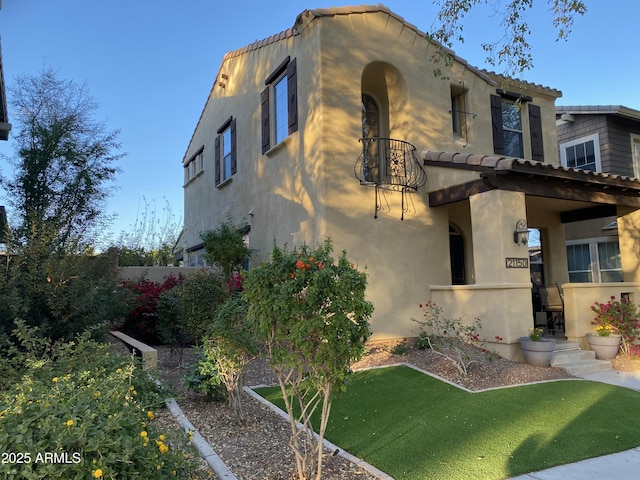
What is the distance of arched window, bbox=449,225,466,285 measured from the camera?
1185cm

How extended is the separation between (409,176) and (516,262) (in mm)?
3149

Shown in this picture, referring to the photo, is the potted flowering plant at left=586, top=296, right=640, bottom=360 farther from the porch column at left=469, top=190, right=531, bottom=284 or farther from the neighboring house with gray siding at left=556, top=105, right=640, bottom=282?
the neighboring house with gray siding at left=556, top=105, right=640, bottom=282

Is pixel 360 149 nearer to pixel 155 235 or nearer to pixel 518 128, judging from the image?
pixel 518 128

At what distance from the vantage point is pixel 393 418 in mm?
5305

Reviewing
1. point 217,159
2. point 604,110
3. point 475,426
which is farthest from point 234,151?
point 604,110

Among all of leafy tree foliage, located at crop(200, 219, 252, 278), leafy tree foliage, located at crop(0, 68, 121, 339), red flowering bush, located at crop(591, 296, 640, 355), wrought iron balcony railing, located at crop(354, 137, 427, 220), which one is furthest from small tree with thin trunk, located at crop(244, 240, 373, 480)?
leafy tree foliage, located at crop(200, 219, 252, 278)

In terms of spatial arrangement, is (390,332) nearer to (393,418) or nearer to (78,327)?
(393,418)

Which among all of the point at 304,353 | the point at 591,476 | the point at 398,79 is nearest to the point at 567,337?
the point at 591,476

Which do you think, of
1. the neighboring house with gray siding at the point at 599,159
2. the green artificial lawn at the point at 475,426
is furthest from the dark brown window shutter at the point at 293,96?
the neighboring house with gray siding at the point at 599,159

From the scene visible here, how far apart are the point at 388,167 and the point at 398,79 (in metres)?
2.21

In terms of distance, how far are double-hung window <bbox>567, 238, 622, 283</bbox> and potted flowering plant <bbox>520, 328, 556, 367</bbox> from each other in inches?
330

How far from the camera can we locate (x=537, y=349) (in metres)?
7.75

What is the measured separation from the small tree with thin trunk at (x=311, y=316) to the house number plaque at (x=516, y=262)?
19.2 feet

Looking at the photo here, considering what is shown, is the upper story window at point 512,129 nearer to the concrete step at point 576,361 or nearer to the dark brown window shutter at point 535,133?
the dark brown window shutter at point 535,133
